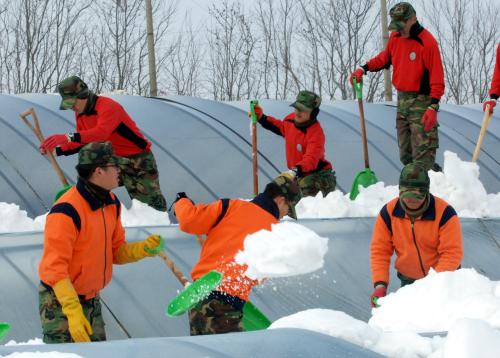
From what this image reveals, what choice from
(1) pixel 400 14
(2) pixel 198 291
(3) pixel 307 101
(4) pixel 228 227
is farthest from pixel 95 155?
(1) pixel 400 14

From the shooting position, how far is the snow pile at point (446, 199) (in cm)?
845

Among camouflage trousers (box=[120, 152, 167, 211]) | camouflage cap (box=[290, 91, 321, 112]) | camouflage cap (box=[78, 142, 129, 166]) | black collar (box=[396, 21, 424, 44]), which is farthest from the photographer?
black collar (box=[396, 21, 424, 44])

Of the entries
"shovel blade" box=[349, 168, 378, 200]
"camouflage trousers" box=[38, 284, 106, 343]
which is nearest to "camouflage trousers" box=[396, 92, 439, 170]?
"shovel blade" box=[349, 168, 378, 200]

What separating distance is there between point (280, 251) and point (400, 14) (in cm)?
412

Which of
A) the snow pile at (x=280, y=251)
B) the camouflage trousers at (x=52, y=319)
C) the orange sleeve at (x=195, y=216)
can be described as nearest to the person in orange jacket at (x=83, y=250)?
the camouflage trousers at (x=52, y=319)

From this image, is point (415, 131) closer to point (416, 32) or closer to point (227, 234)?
point (416, 32)

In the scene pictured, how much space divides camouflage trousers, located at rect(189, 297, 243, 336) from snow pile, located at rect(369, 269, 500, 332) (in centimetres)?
90

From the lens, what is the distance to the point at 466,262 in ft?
25.7

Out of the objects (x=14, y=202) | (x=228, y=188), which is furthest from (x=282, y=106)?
(x=14, y=202)

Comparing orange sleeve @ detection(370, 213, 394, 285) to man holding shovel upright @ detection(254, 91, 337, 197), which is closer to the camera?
orange sleeve @ detection(370, 213, 394, 285)

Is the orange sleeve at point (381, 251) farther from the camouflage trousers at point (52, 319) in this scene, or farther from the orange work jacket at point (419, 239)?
the camouflage trousers at point (52, 319)

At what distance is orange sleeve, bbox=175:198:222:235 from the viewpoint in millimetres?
4953

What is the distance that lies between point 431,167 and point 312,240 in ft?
14.4

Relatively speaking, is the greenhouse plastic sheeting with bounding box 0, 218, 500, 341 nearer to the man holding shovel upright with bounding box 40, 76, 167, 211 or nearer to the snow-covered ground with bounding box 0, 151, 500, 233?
the snow-covered ground with bounding box 0, 151, 500, 233
